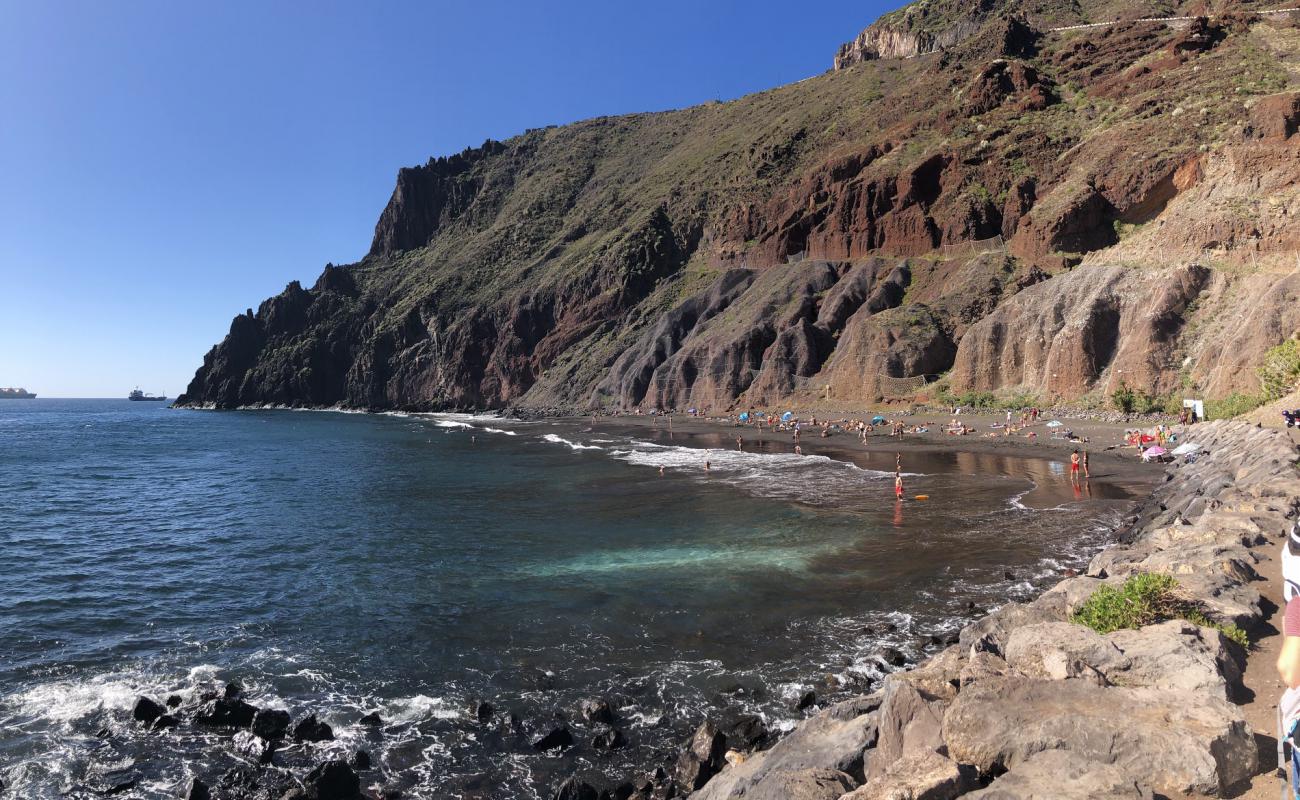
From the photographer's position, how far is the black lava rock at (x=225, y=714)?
13.3 meters

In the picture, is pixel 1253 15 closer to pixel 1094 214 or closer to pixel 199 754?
pixel 1094 214

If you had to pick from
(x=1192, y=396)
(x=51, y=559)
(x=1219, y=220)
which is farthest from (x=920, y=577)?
(x=1219, y=220)

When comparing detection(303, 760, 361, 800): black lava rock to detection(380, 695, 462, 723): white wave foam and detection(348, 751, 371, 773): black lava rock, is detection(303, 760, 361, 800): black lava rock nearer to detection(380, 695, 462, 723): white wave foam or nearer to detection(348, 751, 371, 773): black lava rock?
detection(348, 751, 371, 773): black lava rock

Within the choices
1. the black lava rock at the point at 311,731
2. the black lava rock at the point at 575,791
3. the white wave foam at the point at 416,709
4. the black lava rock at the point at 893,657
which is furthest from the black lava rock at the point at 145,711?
the black lava rock at the point at 893,657

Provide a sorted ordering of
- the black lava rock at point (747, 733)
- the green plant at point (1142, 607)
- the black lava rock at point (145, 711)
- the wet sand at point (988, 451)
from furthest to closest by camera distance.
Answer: the wet sand at point (988, 451)
the black lava rock at point (145, 711)
the black lava rock at point (747, 733)
the green plant at point (1142, 607)

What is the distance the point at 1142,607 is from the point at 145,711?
1780 centimetres

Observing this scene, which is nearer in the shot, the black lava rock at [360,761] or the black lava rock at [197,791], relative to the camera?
the black lava rock at [197,791]

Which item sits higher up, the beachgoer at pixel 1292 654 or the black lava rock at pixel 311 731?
the beachgoer at pixel 1292 654

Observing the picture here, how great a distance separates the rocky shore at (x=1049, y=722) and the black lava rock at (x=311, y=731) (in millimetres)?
5336

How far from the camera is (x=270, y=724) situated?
12.9 m

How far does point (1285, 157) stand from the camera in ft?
161

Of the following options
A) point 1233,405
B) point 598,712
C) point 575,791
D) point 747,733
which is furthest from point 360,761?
point 1233,405

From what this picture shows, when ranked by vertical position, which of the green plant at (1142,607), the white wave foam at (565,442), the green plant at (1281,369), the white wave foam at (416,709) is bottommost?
the white wave foam at (416,709)

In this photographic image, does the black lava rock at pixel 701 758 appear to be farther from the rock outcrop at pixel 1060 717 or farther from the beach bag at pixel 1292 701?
the beach bag at pixel 1292 701
